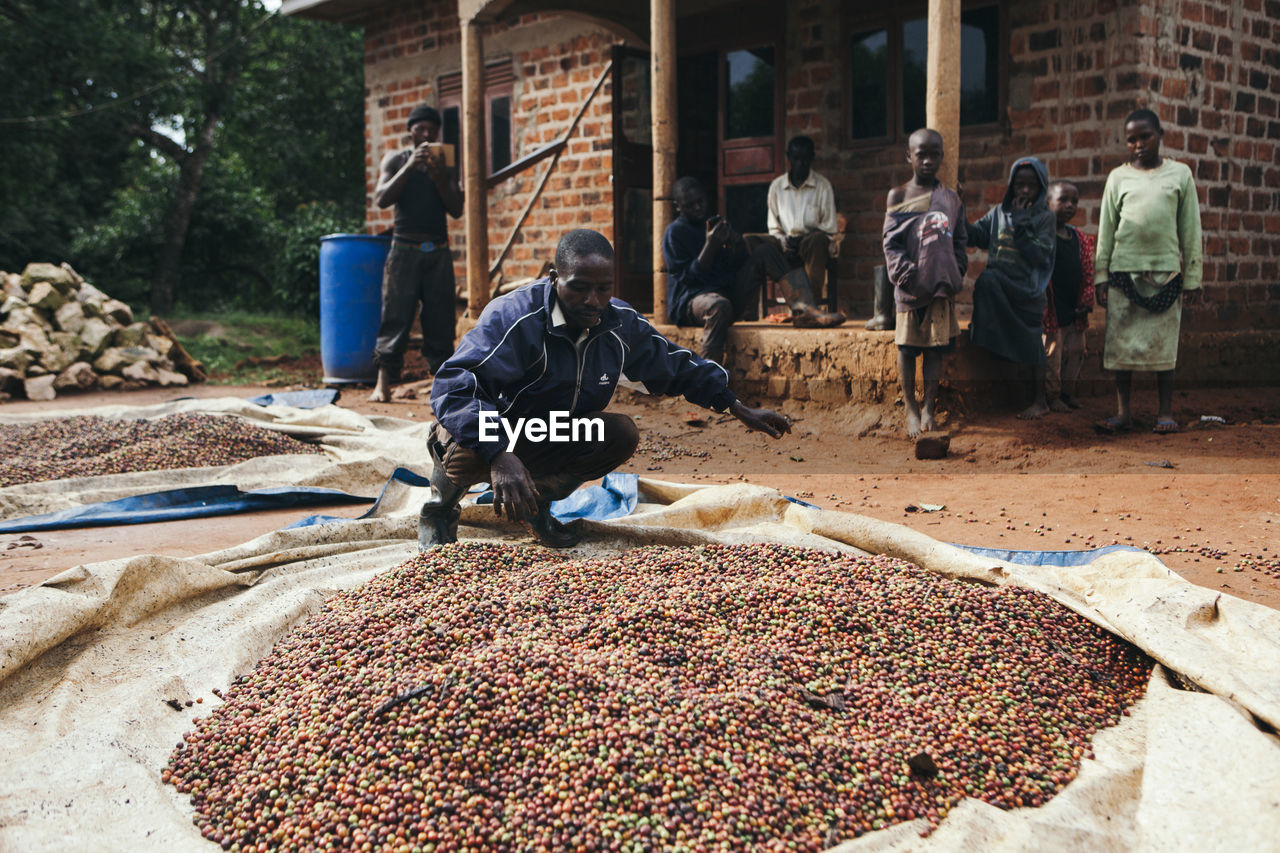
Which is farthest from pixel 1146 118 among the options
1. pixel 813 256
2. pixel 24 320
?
pixel 24 320

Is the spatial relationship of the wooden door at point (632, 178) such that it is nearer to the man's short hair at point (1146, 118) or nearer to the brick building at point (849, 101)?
the brick building at point (849, 101)

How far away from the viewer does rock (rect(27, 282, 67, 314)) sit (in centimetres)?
861

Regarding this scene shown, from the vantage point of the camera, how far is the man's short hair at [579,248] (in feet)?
9.00

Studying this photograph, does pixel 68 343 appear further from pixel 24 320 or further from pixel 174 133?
pixel 174 133

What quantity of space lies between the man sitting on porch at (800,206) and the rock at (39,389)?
18.3 feet

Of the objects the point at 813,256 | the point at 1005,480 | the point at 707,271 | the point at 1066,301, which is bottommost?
the point at 1005,480

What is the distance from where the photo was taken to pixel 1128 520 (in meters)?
3.72

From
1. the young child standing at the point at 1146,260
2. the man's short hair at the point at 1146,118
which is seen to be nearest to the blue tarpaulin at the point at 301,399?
the young child standing at the point at 1146,260

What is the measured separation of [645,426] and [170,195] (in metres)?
12.2

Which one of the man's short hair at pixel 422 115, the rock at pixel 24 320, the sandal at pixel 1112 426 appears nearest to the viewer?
the sandal at pixel 1112 426

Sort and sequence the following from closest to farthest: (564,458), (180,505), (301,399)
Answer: (564,458) < (180,505) < (301,399)

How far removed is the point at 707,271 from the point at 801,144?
1462mm

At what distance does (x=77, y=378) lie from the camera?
8.14 m

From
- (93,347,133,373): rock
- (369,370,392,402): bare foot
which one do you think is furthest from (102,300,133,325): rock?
(369,370,392,402): bare foot
